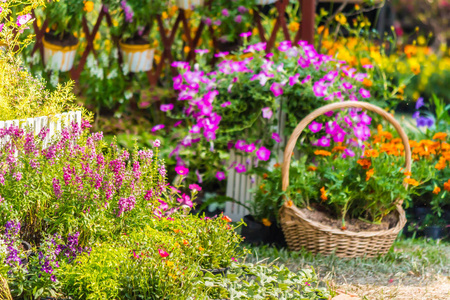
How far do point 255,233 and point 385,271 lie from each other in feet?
2.57

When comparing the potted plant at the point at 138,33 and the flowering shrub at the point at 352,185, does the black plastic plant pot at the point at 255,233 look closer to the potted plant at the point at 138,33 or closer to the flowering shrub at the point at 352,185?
the flowering shrub at the point at 352,185

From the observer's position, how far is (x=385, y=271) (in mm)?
2863

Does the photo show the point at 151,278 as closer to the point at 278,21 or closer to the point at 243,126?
the point at 243,126

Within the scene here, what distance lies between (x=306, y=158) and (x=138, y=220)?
1462 mm

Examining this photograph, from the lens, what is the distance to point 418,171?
10.5 ft

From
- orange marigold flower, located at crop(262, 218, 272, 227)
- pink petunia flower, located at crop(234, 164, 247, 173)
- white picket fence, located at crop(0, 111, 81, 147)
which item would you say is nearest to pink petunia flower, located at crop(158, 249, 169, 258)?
white picket fence, located at crop(0, 111, 81, 147)

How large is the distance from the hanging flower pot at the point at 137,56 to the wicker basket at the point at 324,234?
179 centimetres

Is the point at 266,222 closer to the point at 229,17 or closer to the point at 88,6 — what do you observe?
the point at 229,17

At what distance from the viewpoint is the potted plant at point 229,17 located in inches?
167

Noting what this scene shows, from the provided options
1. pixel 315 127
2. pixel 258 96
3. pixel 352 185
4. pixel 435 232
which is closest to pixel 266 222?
pixel 352 185

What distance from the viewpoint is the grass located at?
2.61m

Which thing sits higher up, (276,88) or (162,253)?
(276,88)

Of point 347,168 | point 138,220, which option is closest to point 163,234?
→ point 138,220

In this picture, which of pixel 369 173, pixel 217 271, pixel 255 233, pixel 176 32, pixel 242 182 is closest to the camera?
pixel 217 271
